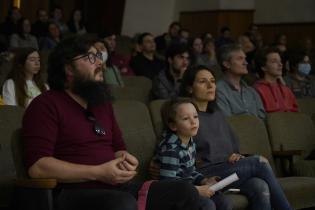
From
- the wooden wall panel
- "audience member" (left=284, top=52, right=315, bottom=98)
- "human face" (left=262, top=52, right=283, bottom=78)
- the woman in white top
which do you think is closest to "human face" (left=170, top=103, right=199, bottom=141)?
the woman in white top

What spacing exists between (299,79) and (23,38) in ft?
12.3

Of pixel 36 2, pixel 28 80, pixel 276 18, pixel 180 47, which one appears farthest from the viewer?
pixel 36 2

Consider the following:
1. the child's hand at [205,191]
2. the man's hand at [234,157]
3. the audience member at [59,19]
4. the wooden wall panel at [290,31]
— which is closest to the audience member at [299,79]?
the man's hand at [234,157]

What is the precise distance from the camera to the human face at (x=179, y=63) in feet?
17.6

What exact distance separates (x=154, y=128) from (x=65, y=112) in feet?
3.54

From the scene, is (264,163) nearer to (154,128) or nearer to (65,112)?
(154,128)

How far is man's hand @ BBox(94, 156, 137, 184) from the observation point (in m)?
2.85

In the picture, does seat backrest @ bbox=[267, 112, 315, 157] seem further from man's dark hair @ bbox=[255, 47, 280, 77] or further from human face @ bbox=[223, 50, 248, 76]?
man's dark hair @ bbox=[255, 47, 280, 77]

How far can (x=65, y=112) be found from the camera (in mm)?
2973

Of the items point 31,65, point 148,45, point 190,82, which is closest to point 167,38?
point 148,45

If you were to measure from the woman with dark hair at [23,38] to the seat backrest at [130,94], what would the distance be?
3.60 m

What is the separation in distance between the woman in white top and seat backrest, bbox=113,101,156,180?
879 mm

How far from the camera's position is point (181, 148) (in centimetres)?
348

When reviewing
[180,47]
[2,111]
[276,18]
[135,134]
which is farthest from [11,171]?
[276,18]
